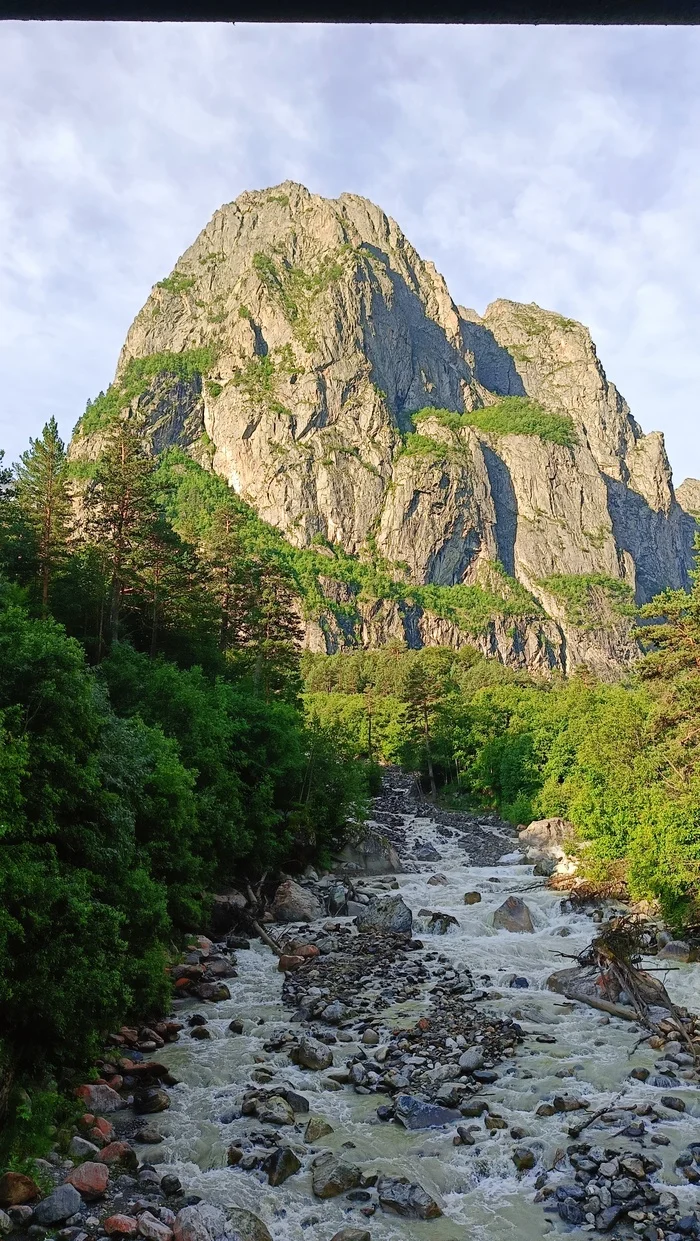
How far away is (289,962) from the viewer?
2186 centimetres

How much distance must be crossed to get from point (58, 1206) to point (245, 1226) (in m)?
2.62

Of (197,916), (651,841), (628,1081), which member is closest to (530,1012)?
(628,1081)

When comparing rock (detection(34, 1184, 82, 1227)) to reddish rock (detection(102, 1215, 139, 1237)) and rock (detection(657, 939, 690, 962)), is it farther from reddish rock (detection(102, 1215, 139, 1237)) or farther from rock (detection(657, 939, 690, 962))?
rock (detection(657, 939, 690, 962))

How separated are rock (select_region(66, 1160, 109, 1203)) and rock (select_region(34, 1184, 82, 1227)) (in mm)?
190

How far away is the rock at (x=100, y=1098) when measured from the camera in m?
12.9

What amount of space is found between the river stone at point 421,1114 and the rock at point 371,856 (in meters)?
24.1

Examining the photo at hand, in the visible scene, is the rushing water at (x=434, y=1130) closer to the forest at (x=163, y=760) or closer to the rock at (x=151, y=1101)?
the rock at (x=151, y=1101)

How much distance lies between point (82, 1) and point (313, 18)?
0.63 meters

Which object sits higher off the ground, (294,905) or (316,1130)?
(316,1130)

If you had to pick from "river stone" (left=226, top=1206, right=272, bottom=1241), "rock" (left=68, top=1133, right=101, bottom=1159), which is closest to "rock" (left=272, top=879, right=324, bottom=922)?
"rock" (left=68, top=1133, right=101, bottom=1159)

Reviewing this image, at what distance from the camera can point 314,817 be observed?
37500 mm

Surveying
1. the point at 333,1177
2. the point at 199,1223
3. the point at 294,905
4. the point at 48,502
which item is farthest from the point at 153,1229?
the point at 48,502

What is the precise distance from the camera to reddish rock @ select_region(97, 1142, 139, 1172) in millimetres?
11344

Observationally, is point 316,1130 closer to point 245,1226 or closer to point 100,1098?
point 245,1226
